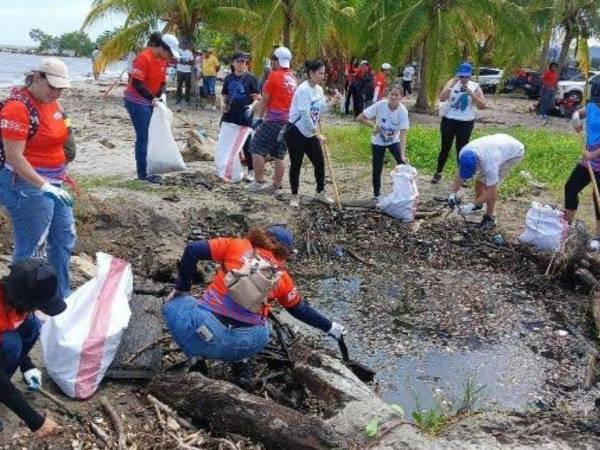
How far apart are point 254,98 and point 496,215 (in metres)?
3.30

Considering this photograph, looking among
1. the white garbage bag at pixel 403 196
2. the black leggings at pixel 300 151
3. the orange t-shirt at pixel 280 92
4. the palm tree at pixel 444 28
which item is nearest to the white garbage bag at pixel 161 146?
the orange t-shirt at pixel 280 92

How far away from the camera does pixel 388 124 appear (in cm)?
798

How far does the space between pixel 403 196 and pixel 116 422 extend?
492 cm

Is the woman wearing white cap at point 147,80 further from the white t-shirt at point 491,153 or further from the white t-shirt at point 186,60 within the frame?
the white t-shirt at point 186,60

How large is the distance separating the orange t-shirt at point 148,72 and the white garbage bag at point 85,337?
4046mm

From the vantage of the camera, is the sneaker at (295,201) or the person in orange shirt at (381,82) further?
the person in orange shirt at (381,82)

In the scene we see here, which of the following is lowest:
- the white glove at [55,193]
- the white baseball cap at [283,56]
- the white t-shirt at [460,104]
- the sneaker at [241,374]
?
the sneaker at [241,374]

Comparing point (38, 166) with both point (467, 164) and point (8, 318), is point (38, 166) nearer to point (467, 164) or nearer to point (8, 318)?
point (8, 318)

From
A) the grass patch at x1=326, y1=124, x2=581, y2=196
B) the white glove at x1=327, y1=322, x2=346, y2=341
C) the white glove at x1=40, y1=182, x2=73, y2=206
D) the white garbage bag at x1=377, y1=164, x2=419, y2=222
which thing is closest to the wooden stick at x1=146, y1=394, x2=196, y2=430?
the white glove at x1=327, y1=322, x2=346, y2=341

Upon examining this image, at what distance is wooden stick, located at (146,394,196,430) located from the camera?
3.64m

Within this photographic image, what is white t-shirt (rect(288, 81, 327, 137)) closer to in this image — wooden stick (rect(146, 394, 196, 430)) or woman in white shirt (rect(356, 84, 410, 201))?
woman in white shirt (rect(356, 84, 410, 201))

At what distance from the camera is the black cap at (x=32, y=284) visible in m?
3.10

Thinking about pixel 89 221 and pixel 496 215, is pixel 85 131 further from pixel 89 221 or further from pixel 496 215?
pixel 496 215

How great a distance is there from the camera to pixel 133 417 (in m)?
3.63
